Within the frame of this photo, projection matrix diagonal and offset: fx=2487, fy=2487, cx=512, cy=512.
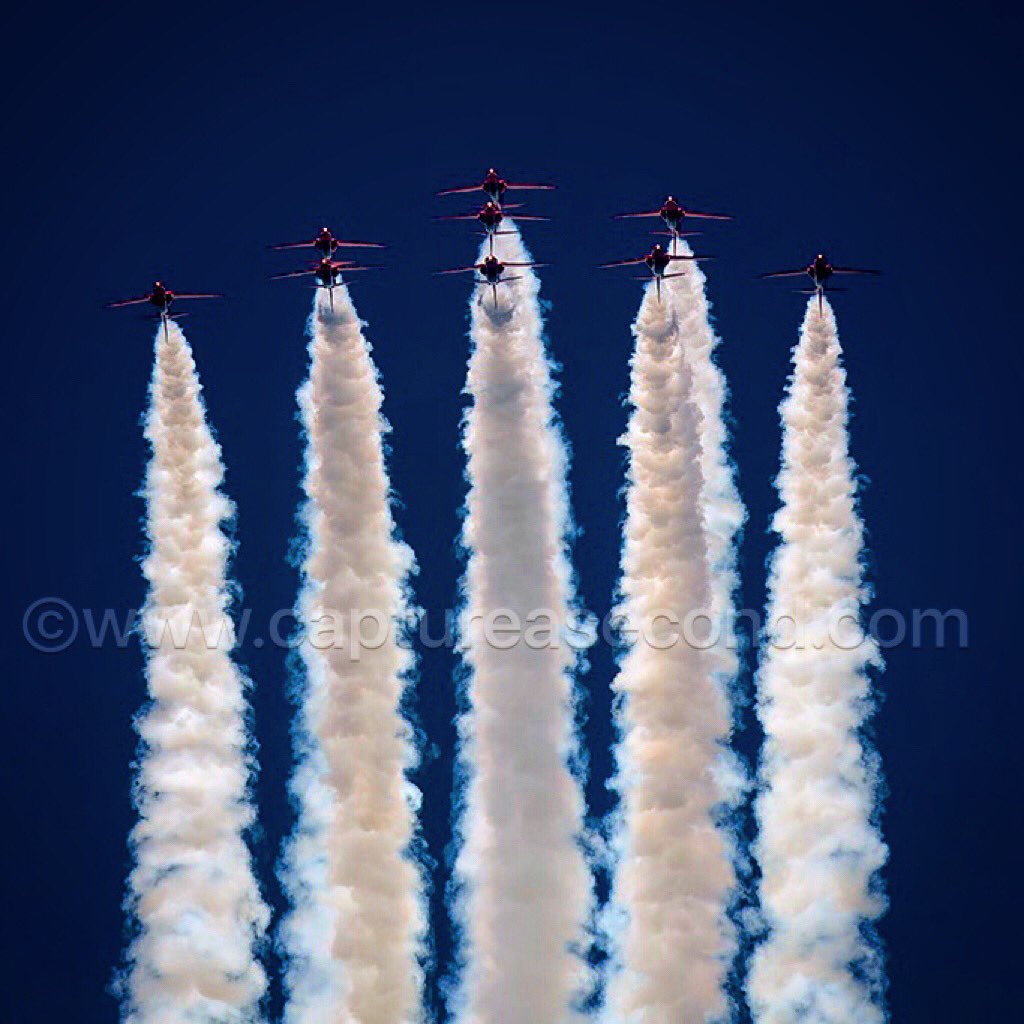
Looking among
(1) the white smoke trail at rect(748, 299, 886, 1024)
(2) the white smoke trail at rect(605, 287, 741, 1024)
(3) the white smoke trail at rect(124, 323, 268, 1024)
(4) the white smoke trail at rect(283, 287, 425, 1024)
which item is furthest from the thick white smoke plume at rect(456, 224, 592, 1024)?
(3) the white smoke trail at rect(124, 323, 268, 1024)

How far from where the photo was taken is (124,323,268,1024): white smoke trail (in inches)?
2384

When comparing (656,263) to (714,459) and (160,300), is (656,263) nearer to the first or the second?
(714,459)

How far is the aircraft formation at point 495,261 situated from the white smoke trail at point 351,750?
3.15 meters

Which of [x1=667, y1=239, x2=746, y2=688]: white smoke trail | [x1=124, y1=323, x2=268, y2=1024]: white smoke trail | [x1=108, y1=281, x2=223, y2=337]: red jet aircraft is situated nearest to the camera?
[x1=124, y1=323, x2=268, y2=1024]: white smoke trail

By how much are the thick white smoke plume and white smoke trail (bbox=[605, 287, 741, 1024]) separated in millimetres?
1332

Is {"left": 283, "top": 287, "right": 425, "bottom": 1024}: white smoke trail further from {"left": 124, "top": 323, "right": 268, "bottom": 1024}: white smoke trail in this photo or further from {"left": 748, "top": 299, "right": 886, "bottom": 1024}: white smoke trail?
→ {"left": 748, "top": 299, "right": 886, "bottom": 1024}: white smoke trail

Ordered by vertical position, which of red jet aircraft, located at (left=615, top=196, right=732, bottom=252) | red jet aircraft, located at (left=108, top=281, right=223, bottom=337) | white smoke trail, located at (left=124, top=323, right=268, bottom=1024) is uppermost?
red jet aircraft, located at (left=615, top=196, right=732, bottom=252)

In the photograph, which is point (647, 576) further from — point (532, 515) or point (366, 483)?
point (366, 483)

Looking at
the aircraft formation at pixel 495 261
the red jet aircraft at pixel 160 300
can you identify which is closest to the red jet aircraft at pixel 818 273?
the aircraft formation at pixel 495 261

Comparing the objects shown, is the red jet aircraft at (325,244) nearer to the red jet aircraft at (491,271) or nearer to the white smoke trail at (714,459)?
the red jet aircraft at (491,271)

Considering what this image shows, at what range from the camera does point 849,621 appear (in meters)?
62.8

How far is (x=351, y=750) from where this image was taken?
60.9 m

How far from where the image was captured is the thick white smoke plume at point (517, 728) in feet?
195

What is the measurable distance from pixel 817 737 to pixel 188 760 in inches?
617
